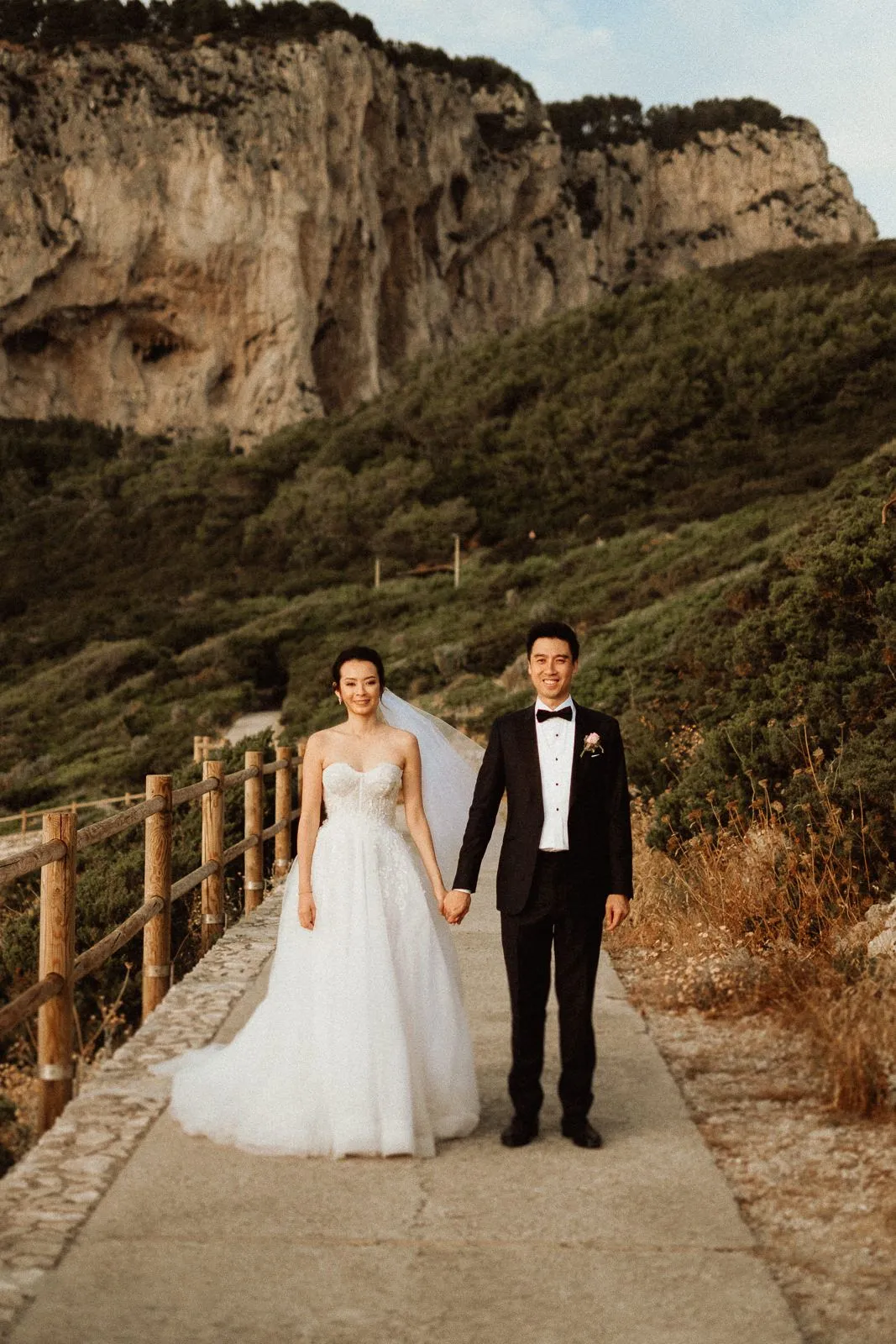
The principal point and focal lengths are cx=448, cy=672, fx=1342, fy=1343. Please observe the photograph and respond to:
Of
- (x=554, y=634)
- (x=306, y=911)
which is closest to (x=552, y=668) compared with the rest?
(x=554, y=634)

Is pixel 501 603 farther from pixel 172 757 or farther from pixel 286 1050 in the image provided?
pixel 286 1050

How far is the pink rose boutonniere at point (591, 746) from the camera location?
4349 millimetres

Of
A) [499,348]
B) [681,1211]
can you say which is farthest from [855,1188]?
[499,348]

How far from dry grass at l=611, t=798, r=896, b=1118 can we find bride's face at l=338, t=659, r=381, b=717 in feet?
6.58

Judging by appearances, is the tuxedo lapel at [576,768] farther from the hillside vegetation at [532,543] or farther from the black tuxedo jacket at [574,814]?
the hillside vegetation at [532,543]

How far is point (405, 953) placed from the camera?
4473 millimetres

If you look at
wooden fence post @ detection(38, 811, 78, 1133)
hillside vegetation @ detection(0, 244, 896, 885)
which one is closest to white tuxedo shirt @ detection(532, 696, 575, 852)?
wooden fence post @ detection(38, 811, 78, 1133)

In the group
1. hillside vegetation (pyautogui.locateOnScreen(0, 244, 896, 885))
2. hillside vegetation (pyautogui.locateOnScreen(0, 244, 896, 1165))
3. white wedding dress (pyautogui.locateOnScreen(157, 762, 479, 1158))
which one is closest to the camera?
white wedding dress (pyautogui.locateOnScreen(157, 762, 479, 1158))

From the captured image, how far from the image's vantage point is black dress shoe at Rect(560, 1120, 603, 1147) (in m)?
4.27

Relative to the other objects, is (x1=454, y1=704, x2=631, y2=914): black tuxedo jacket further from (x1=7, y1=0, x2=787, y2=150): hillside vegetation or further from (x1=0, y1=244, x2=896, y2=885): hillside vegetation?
(x1=7, y1=0, x2=787, y2=150): hillside vegetation

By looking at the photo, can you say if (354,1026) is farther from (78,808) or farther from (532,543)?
(532,543)

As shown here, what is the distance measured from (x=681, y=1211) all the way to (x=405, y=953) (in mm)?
1245

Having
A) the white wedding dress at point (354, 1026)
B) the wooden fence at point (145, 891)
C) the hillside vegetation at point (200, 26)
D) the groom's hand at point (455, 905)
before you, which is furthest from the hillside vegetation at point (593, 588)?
the hillside vegetation at point (200, 26)

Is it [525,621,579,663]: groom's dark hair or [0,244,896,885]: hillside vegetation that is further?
[0,244,896,885]: hillside vegetation
